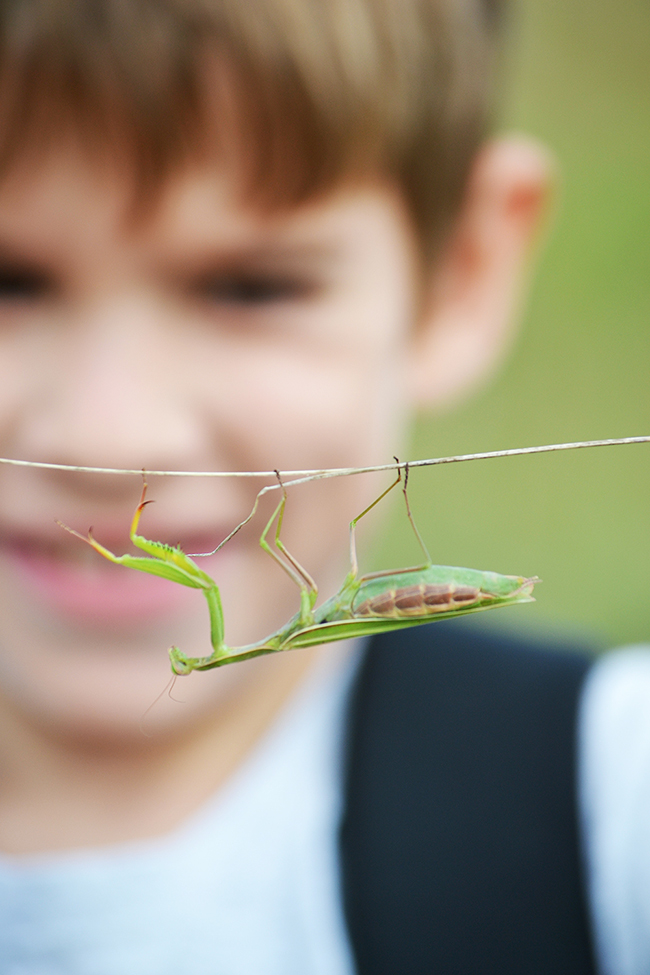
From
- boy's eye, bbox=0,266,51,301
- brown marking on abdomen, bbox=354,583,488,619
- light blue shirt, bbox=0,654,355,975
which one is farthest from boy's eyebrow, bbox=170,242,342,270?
light blue shirt, bbox=0,654,355,975

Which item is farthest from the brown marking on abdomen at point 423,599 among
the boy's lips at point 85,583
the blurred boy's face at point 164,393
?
the boy's lips at point 85,583

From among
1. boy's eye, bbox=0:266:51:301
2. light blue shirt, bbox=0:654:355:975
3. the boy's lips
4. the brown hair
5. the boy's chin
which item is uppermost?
the brown hair

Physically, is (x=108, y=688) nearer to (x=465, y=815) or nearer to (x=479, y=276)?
(x=465, y=815)

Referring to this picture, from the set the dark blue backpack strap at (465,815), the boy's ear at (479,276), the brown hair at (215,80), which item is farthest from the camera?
the boy's ear at (479,276)

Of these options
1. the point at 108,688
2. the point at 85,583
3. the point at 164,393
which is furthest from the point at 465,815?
the point at 164,393

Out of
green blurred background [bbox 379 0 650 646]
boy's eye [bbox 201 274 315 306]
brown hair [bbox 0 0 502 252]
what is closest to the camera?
brown hair [bbox 0 0 502 252]

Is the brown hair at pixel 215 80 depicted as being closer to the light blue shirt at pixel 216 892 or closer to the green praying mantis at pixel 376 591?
the green praying mantis at pixel 376 591

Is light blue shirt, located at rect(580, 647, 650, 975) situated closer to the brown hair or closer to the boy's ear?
the boy's ear
